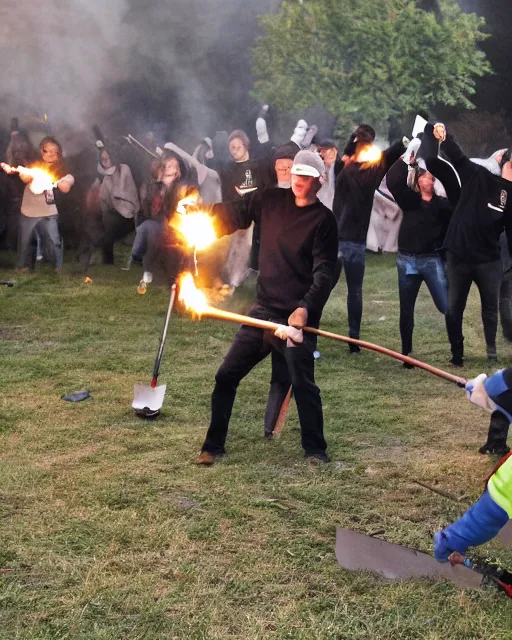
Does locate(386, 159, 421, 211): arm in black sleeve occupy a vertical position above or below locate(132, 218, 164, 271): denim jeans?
above

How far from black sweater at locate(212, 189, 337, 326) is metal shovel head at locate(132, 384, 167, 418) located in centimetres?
150

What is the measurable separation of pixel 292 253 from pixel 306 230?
178 mm

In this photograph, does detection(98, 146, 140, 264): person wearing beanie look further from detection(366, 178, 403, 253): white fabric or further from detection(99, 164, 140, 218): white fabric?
detection(366, 178, 403, 253): white fabric

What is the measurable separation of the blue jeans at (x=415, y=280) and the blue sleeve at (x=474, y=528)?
5323 mm

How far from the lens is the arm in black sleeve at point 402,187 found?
29.2 ft

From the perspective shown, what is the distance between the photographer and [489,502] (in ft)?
12.0

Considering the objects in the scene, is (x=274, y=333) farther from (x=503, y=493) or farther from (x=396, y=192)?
(x=396, y=192)

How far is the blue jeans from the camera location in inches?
352

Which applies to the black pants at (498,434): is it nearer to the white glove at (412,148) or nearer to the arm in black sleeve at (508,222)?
the arm in black sleeve at (508,222)

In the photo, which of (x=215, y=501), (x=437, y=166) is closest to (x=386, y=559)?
(x=215, y=501)

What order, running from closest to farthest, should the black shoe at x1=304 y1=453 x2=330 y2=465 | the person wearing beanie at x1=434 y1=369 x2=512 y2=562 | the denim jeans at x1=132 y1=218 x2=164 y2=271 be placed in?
the person wearing beanie at x1=434 y1=369 x2=512 y2=562 → the black shoe at x1=304 y1=453 x2=330 y2=465 → the denim jeans at x1=132 y1=218 x2=164 y2=271

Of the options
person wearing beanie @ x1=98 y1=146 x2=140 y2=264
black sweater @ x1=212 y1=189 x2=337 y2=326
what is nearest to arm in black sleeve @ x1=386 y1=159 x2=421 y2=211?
black sweater @ x1=212 y1=189 x2=337 y2=326

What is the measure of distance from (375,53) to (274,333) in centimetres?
1224

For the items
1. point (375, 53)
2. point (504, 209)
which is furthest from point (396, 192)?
point (375, 53)
